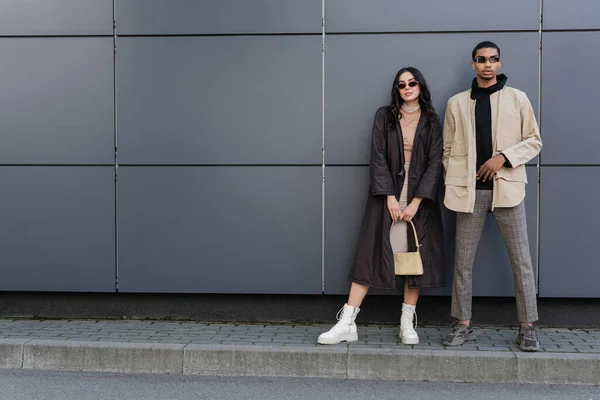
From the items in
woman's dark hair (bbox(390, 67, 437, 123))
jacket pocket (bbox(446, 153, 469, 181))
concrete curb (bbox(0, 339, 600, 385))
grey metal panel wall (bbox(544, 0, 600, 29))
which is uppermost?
grey metal panel wall (bbox(544, 0, 600, 29))

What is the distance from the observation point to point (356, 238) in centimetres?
568

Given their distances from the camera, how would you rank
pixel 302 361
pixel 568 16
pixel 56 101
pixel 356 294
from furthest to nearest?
pixel 56 101 < pixel 568 16 < pixel 356 294 < pixel 302 361

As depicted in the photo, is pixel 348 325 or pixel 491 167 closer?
pixel 491 167

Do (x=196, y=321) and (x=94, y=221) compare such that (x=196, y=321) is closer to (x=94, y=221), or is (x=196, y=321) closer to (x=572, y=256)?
(x=94, y=221)

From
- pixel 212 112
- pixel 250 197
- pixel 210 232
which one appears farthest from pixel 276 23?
pixel 210 232

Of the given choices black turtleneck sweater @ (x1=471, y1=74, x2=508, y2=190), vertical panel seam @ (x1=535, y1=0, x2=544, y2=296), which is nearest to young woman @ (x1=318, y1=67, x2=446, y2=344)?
black turtleneck sweater @ (x1=471, y1=74, x2=508, y2=190)

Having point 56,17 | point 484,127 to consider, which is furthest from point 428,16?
point 56,17

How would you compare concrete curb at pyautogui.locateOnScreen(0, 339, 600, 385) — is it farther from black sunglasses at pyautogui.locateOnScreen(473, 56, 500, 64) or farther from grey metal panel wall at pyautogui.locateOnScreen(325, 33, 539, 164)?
black sunglasses at pyautogui.locateOnScreen(473, 56, 500, 64)

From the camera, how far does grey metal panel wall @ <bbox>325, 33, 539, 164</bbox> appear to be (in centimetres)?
549

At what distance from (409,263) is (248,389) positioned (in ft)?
5.12

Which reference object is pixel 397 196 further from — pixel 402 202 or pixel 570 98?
pixel 570 98

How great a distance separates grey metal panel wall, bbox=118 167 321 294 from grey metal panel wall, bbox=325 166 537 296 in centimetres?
11

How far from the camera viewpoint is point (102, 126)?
580cm

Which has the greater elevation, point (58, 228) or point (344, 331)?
point (58, 228)
